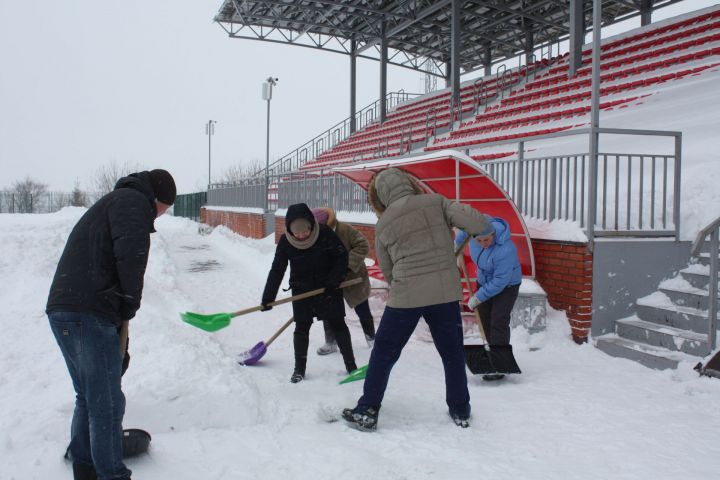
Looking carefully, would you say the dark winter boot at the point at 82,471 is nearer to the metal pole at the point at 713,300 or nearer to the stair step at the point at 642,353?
the stair step at the point at 642,353

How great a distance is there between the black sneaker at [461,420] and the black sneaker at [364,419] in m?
0.55

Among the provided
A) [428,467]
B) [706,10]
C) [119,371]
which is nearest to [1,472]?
[119,371]

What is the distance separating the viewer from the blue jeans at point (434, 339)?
381 cm

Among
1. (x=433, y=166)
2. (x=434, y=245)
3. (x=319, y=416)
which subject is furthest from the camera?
(x=433, y=166)

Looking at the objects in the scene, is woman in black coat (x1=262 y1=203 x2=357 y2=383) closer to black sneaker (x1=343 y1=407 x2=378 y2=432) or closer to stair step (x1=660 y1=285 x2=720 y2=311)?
black sneaker (x1=343 y1=407 x2=378 y2=432)

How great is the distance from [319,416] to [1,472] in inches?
75.8

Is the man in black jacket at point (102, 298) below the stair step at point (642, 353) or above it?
above

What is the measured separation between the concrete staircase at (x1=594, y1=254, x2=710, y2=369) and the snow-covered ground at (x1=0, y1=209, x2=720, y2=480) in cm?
14

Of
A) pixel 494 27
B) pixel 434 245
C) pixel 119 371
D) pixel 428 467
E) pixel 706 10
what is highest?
pixel 494 27

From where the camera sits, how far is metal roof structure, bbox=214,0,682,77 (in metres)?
22.1

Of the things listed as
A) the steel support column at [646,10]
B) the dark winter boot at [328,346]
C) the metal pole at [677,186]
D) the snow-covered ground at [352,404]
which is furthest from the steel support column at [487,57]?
the dark winter boot at [328,346]

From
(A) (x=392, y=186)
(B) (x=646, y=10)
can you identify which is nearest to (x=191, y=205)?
(B) (x=646, y=10)

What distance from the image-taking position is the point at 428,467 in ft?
10.8

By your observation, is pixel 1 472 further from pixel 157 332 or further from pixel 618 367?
pixel 618 367
